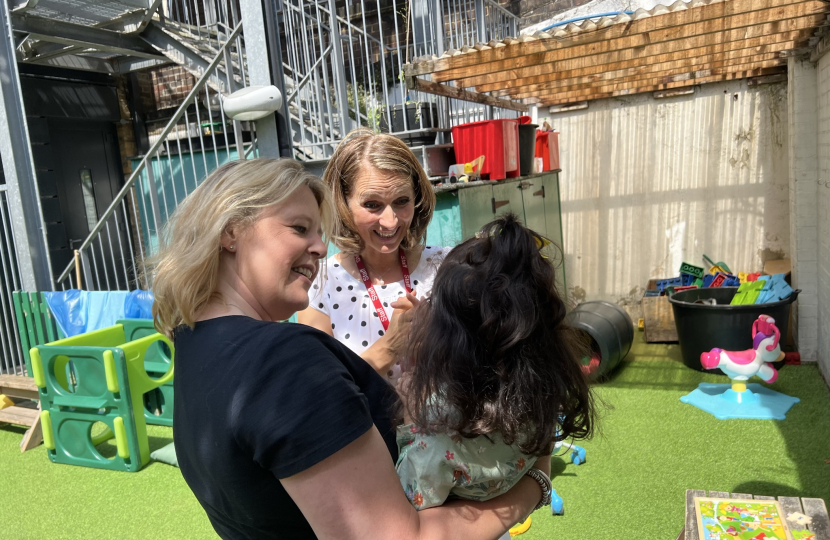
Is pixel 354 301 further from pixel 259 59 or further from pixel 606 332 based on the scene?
pixel 606 332

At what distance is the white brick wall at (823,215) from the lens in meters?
4.86

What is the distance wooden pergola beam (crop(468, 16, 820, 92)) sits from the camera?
439 cm

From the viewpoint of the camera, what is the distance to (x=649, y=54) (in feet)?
15.6

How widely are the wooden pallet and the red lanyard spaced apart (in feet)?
14.1

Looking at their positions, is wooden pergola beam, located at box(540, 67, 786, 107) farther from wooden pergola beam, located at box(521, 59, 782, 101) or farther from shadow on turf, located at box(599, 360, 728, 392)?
shadow on turf, located at box(599, 360, 728, 392)

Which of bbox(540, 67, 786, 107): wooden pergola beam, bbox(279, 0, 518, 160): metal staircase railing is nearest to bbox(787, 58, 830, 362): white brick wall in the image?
bbox(540, 67, 786, 107): wooden pergola beam

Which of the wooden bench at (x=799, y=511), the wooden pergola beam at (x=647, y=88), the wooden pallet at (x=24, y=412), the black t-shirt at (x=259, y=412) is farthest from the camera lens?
the wooden pergola beam at (x=647, y=88)

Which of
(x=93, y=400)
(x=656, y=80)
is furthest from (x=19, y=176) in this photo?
(x=656, y=80)

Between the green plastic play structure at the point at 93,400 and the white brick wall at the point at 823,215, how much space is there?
17.6 ft

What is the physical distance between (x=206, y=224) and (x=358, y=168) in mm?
1057

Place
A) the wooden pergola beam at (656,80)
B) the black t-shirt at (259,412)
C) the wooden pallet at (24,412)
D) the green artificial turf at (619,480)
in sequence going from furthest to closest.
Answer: the wooden pergola beam at (656,80) → the wooden pallet at (24,412) → the green artificial turf at (619,480) → the black t-shirt at (259,412)

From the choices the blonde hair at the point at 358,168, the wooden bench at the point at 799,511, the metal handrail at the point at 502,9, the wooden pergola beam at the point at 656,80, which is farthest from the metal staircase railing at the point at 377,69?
the wooden bench at the point at 799,511

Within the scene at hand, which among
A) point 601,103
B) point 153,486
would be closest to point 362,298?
point 153,486

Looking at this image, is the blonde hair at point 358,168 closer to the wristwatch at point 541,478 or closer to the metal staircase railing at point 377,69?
the wristwatch at point 541,478
